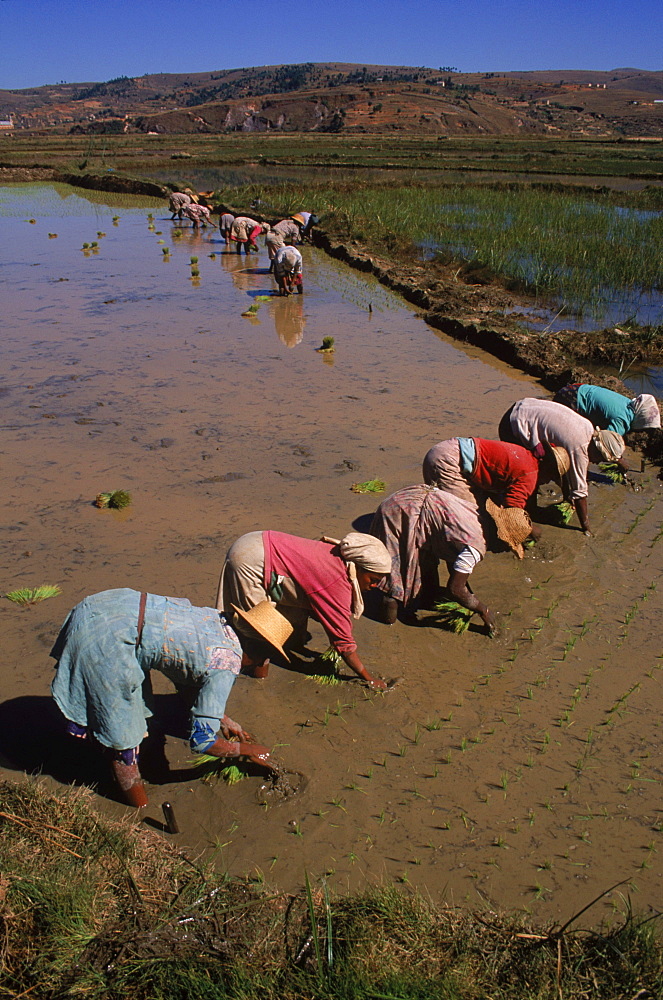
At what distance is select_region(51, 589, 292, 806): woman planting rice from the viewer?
2.54 m

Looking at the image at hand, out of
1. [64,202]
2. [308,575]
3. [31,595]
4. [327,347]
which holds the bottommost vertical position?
[31,595]

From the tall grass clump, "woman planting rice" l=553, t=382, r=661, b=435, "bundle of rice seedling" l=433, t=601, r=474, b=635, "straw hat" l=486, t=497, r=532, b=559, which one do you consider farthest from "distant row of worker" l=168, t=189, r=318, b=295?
"bundle of rice seedling" l=433, t=601, r=474, b=635

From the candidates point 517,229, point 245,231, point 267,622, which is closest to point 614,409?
point 267,622

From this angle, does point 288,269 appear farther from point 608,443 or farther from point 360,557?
point 360,557

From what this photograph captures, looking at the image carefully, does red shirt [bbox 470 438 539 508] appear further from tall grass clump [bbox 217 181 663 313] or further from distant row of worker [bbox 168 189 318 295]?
distant row of worker [bbox 168 189 318 295]

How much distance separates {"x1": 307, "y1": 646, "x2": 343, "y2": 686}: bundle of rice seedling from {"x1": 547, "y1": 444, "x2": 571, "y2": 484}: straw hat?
2.22 metres

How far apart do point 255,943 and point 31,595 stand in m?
2.66

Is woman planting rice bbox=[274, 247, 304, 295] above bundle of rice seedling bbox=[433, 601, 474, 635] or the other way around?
above

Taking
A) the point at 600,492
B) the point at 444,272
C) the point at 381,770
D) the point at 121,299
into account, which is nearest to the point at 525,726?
the point at 381,770

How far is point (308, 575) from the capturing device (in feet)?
10.6

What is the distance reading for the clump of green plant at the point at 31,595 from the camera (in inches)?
161

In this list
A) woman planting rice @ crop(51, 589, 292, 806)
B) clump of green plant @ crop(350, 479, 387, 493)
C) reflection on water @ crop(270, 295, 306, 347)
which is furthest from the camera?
reflection on water @ crop(270, 295, 306, 347)

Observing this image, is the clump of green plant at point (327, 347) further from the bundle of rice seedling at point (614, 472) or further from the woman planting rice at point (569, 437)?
the woman planting rice at point (569, 437)

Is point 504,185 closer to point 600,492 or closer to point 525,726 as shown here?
point 600,492
